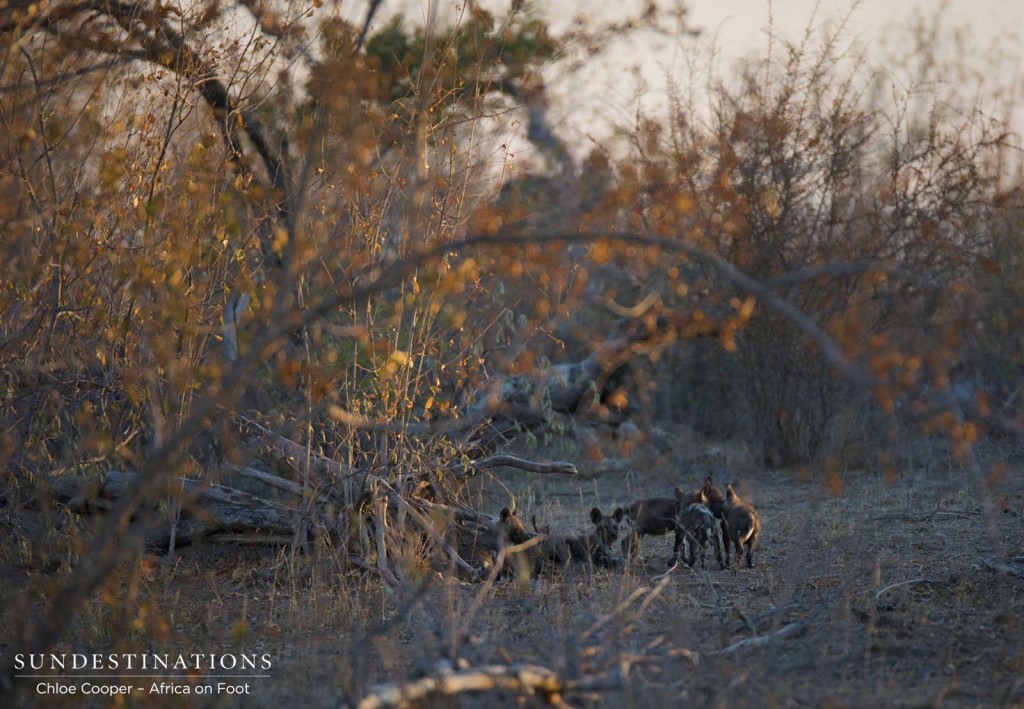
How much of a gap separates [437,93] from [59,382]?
2995 mm

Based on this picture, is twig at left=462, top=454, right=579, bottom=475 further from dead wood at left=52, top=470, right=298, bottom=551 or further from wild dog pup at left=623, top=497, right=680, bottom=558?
dead wood at left=52, top=470, right=298, bottom=551

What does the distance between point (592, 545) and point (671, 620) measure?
161 centimetres

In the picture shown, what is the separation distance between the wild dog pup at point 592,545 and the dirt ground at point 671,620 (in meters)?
0.17

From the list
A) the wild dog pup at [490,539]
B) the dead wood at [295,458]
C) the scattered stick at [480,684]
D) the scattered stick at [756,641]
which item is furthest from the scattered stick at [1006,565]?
the dead wood at [295,458]

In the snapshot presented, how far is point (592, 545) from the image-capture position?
276 inches

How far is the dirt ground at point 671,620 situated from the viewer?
4.38 m

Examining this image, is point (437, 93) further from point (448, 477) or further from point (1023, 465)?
point (1023, 465)

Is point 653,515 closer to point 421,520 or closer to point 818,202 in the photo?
point 421,520

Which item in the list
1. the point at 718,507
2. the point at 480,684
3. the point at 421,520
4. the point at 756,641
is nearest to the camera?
the point at 480,684

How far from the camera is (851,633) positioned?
5.18 meters

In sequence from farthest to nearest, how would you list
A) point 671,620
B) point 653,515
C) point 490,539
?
point 653,515 → point 490,539 → point 671,620

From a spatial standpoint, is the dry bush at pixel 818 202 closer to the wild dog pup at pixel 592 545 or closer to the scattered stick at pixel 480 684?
the wild dog pup at pixel 592 545

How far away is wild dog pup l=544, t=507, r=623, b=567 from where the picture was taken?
22.7 ft

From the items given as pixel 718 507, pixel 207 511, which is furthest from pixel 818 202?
pixel 207 511
